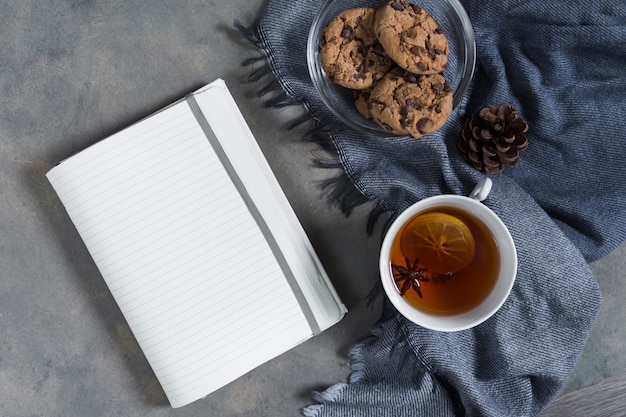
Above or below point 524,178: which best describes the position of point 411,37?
above

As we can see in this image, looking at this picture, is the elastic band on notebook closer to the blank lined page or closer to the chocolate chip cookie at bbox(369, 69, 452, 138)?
the blank lined page

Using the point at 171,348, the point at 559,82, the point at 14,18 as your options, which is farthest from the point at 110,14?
the point at 559,82

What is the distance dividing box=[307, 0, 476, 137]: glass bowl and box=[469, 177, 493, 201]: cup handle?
0.35 feet

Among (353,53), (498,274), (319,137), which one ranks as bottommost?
(498,274)

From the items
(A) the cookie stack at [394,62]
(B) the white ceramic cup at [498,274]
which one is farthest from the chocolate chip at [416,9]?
(B) the white ceramic cup at [498,274]

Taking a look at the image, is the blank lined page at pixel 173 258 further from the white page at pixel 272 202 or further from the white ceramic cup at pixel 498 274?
the white ceramic cup at pixel 498 274

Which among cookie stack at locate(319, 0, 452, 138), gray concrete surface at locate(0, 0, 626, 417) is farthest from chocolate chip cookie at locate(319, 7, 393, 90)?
gray concrete surface at locate(0, 0, 626, 417)

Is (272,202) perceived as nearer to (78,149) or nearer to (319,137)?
(319,137)

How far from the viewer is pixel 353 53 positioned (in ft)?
2.24

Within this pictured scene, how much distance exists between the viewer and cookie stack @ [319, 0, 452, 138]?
0.65 meters

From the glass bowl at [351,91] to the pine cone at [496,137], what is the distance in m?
0.04

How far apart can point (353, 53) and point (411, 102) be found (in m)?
0.09

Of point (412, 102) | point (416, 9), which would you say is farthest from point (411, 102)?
point (416, 9)

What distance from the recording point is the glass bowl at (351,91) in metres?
0.71
